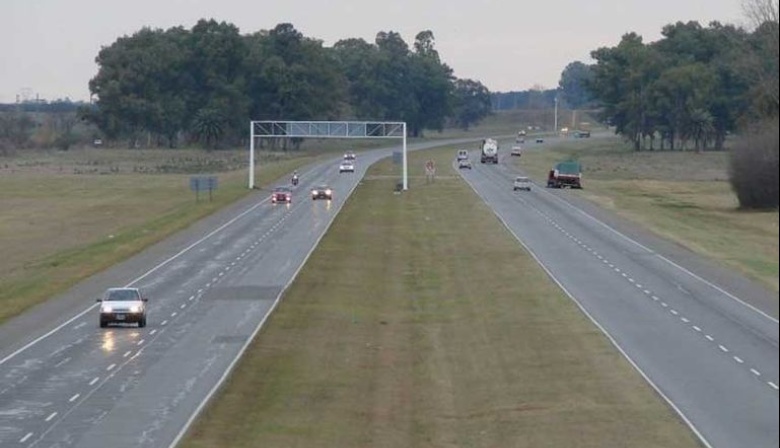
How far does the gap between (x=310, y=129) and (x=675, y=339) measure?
356ft

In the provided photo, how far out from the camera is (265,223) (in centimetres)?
10856

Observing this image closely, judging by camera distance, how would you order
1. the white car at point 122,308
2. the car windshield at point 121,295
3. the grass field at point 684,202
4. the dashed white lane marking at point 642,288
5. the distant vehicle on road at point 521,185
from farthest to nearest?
the distant vehicle on road at point 521,185, the grass field at point 684,202, the car windshield at point 121,295, the white car at point 122,308, the dashed white lane marking at point 642,288

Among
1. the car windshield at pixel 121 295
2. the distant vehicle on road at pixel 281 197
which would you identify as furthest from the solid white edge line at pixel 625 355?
the distant vehicle on road at pixel 281 197

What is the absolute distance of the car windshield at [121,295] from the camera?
2343 inches

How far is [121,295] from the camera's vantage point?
5988 centimetres

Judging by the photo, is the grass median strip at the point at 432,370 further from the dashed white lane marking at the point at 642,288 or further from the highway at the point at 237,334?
the dashed white lane marking at the point at 642,288

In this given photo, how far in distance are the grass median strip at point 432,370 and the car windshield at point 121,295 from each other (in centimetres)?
511

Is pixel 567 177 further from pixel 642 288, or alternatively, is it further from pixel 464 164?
pixel 642 288

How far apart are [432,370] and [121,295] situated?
14.8 m

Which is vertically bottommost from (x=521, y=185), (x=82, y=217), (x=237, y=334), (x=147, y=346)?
(x=82, y=217)

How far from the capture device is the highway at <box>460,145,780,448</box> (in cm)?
4044

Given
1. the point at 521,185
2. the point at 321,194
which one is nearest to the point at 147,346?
the point at 321,194

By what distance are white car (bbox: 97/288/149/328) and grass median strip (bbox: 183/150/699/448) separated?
4.85 m

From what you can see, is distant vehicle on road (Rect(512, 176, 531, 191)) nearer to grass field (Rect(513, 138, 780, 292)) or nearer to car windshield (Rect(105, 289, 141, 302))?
grass field (Rect(513, 138, 780, 292))
